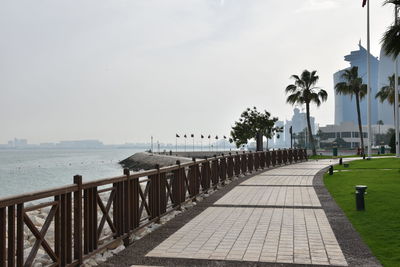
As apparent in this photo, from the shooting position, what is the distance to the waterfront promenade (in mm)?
6086

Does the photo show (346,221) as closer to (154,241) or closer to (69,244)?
(154,241)

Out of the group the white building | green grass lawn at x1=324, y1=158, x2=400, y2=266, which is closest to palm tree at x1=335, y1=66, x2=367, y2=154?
green grass lawn at x1=324, y1=158, x2=400, y2=266

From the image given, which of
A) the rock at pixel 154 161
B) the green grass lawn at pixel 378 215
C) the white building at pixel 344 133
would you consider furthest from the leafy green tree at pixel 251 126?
the white building at pixel 344 133

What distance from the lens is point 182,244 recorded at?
23.2 feet

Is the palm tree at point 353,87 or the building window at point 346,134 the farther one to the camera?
the building window at point 346,134

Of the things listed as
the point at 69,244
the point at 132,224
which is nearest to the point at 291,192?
the point at 132,224

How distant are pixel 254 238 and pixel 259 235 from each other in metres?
0.29

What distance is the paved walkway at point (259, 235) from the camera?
20.7 ft

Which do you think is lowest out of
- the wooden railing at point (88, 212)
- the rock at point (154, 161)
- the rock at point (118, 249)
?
the rock at point (154, 161)

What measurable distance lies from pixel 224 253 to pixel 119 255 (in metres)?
1.72

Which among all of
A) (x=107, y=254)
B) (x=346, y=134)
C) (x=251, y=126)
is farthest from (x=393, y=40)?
(x=346, y=134)

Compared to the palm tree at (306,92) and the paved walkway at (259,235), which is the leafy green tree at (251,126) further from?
the paved walkway at (259,235)

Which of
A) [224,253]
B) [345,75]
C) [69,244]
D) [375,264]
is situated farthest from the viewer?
[345,75]

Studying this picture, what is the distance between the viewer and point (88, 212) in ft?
19.1
